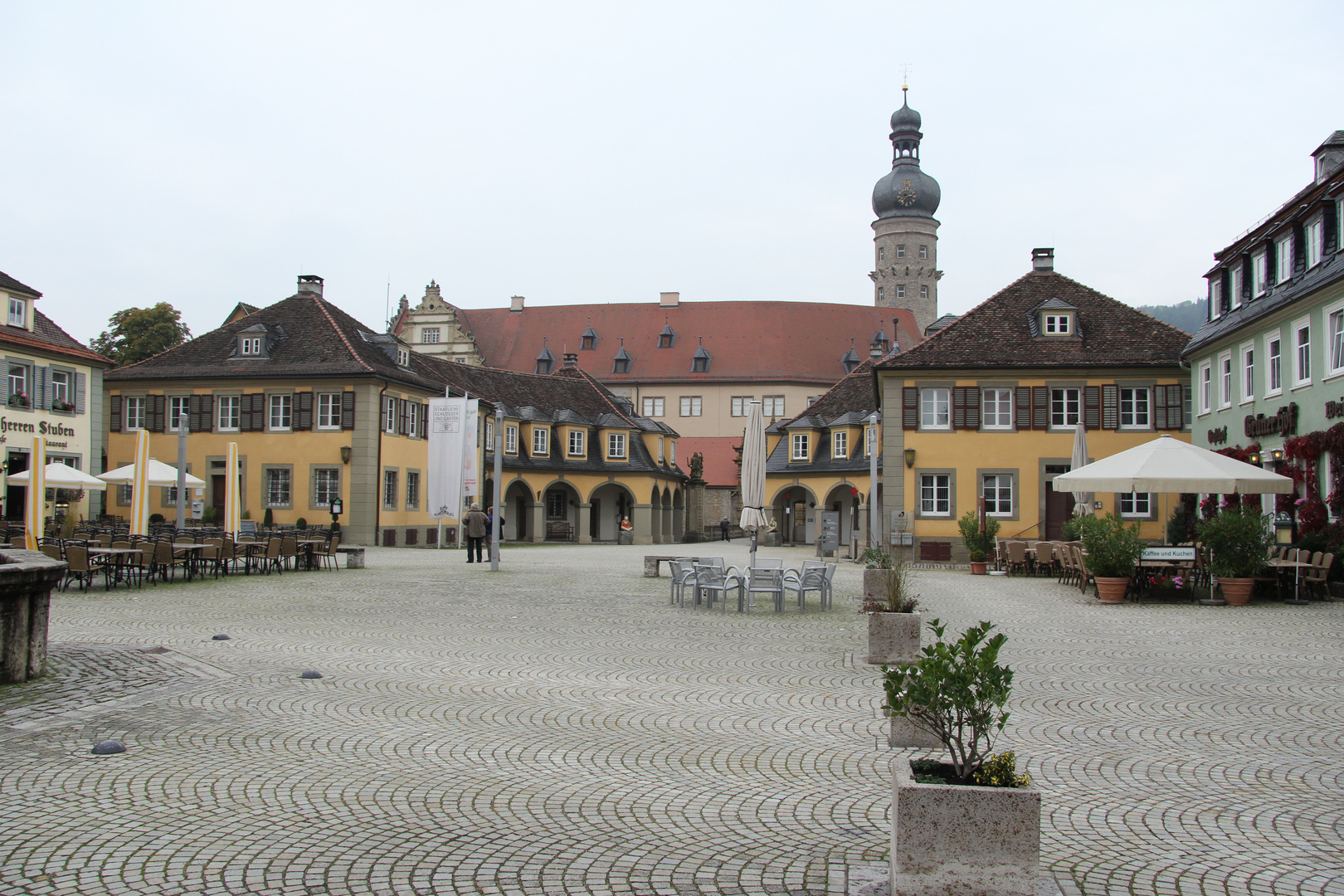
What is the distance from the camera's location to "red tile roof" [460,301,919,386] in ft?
239

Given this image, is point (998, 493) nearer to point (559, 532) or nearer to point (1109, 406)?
point (1109, 406)

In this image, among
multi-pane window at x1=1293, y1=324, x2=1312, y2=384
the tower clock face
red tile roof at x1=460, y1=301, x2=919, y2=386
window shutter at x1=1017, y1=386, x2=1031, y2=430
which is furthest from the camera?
the tower clock face

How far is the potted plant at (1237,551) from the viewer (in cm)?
1684

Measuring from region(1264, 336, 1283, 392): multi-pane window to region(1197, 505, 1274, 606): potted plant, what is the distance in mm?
7679

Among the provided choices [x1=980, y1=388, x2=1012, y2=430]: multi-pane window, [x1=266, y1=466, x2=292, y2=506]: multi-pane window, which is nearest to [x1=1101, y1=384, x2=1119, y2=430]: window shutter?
[x1=980, y1=388, x2=1012, y2=430]: multi-pane window

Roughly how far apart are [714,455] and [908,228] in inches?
900

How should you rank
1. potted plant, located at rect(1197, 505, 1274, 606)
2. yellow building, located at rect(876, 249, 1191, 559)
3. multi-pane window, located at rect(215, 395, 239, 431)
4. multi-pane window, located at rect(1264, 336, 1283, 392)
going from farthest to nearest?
multi-pane window, located at rect(215, 395, 239, 431), yellow building, located at rect(876, 249, 1191, 559), multi-pane window, located at rect(1264, 336, 1283, 392), potted plant, located at rect(1197, 505, 1274, 606)

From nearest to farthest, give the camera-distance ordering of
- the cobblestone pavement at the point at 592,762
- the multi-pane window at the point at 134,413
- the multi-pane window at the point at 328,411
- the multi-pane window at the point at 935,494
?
1. the cobblestone pavement at the point at 592,762
2. the multi-pane window at the point at 935,494
3. the multi-pane window at the point at 328,411
4. the multi-pane window at the point at 134,413

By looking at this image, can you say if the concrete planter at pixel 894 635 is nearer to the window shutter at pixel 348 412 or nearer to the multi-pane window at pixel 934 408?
the multi-pane window at pixel 934 408

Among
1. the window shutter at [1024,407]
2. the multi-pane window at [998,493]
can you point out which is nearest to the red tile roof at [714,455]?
the multi-pane window at [998,493]

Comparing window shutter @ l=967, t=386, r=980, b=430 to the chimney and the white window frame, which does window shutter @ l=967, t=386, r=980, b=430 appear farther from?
the chimney

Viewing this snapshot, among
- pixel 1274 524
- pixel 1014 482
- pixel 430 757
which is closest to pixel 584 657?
pixel 430 757

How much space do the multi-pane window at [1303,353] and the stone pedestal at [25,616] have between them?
845 inches

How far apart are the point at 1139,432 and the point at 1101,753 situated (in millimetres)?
28174
